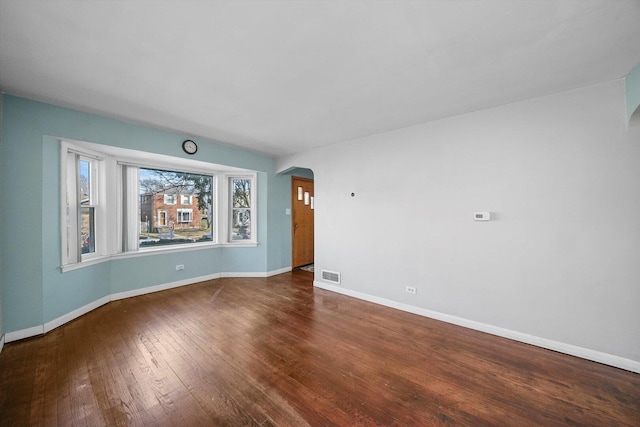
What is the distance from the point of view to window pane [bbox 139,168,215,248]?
4.13m

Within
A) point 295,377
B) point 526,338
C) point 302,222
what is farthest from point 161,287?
point 526,338

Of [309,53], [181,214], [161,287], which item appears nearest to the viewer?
[309,53]

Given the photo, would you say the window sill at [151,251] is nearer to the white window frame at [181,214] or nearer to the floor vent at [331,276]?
the white window frame at [181,214]

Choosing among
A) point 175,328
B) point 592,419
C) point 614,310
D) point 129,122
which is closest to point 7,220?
point 129,122

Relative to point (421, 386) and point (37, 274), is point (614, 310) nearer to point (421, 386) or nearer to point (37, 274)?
point (421, 386)

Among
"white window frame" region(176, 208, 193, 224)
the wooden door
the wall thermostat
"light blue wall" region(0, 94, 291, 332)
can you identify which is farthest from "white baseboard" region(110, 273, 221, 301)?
the wall thermostat

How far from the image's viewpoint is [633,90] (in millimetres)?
1973

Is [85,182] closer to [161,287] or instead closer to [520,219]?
[161,287]

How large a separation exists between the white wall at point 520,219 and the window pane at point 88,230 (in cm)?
412

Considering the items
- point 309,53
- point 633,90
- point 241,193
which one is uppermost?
point 309,53

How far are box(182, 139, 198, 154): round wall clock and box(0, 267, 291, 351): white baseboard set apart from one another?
2429mm

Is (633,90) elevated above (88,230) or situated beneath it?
elevated above

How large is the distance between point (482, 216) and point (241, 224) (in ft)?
14.3

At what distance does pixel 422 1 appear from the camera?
1362mm
